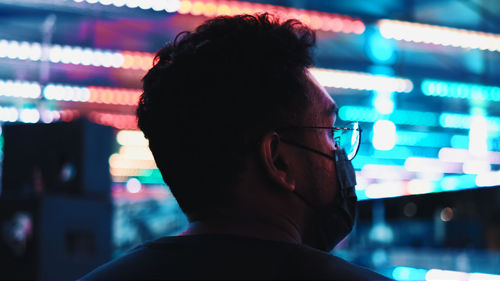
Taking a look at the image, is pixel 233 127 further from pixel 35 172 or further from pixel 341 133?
pixel 35 172

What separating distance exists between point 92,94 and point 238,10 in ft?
14.1

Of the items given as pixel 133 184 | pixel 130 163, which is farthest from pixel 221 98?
pixel 133 184

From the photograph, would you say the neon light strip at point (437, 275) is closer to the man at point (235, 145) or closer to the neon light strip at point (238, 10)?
the man at point (235, 145)

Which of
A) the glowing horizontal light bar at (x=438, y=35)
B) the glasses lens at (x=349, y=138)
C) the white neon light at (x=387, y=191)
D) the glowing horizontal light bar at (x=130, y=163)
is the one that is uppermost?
the glowing horizontal light bar at (x=438, y=35)

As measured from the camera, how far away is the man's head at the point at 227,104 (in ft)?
3.19

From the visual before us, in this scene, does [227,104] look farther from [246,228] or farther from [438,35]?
[438,35]

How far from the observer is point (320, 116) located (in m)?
1.07

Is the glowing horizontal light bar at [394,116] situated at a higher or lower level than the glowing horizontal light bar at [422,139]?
higher

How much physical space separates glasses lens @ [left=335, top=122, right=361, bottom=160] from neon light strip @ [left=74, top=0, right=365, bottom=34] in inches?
181

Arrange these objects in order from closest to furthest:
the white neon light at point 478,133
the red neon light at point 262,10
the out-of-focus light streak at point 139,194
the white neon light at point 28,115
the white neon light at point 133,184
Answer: the out-of-focus light streak at point 139,194
the red neon light at point 262,10
the white neon light at point 28,115
the white neon light at point 478,133
the white neon light at point 133,184

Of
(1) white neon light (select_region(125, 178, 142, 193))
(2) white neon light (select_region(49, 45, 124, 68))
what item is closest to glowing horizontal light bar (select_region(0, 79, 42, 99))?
(2) white neon light (select_region(49, 45, 124, 68))

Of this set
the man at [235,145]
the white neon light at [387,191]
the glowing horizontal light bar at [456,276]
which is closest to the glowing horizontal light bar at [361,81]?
the white neon light at [387,191]

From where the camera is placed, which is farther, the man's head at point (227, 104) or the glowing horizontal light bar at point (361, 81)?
the glowing horizontal light bar at point (361, 81)

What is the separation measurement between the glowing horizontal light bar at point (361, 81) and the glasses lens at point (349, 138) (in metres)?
7.45
